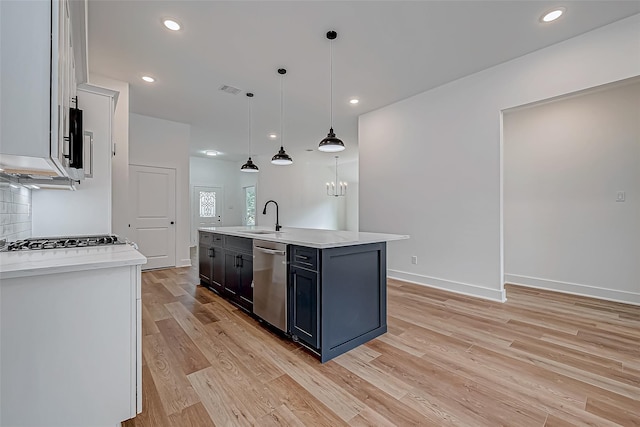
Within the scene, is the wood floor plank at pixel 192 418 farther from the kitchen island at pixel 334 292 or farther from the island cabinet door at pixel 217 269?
the island cabinet door at pixel 217 269

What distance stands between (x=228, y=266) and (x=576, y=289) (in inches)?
175

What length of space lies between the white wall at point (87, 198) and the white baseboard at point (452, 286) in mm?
3801

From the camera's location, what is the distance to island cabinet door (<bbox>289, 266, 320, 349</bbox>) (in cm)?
210

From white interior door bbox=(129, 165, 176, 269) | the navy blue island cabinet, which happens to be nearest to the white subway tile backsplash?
the navy blue island cabinet

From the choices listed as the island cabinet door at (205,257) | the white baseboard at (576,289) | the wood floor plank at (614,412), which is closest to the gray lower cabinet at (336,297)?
the wood floor plank at (614,412)

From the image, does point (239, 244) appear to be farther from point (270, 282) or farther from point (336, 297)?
point (336, 297)

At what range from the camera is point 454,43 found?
2.90 m

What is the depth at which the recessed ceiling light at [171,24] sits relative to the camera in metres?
2.52

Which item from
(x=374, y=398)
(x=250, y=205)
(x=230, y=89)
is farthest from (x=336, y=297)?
(x=250, y=205)

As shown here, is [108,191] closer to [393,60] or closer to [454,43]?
[393,60]

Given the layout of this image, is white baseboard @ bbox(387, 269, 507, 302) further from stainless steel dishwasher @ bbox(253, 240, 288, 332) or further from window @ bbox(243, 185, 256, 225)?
window @ bbox(243, 185, 256, 225)

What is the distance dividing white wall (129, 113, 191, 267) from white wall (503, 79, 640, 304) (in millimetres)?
5409

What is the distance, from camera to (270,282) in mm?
2555

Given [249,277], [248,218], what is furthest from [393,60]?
[248,218]
